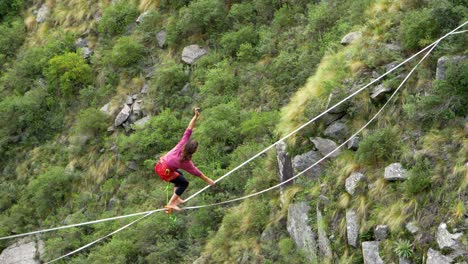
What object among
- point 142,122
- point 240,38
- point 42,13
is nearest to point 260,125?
point 240,38

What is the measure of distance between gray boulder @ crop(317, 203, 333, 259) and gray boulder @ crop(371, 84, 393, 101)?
7.47 ft

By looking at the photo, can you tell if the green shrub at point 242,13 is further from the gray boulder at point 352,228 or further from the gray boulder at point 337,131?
the gray boulder at point 352,228

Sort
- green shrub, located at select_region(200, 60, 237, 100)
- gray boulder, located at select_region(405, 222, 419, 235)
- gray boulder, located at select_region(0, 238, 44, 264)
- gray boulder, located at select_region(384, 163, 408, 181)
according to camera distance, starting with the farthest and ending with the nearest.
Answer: gray boulder, located at select_region(0, 238, 44, 264) → green shrub, located at select_region(200, 60, 237, 100) → gray boulder, located at select_region(384, 163, 408, 181) → gray boulder, located at select_region(405, 222, 419, 235)

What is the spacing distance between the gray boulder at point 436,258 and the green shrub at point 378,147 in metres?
1.95

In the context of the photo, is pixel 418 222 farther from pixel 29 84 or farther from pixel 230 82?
pixel 29 84

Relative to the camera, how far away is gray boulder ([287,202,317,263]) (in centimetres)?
1052

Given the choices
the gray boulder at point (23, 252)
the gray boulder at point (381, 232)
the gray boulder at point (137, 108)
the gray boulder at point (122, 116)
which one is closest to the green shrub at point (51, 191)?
the gray boulder at point (23, 252)

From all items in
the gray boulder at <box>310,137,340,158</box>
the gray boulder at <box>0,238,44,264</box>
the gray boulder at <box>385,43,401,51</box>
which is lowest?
the gray boulder at <box>0,238,44,264</box>

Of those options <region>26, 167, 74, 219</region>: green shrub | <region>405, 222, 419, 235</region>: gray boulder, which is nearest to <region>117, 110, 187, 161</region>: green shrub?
<region>26, 167, 74, 219</region>: green shrub

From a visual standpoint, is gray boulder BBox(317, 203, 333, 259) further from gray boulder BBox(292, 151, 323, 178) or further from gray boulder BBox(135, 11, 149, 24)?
gray boulder BBox(135, 11, 149, 24)

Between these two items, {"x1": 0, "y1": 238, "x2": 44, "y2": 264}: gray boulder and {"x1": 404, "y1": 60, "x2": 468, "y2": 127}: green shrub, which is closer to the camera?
{"x1": 404, "y1": 60, "x2": 468, "y2": 127}: green shrub

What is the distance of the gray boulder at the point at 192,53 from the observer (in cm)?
1848

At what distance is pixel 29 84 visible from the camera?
2175 centimetres

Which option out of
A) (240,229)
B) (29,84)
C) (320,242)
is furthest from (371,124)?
(29,84)
